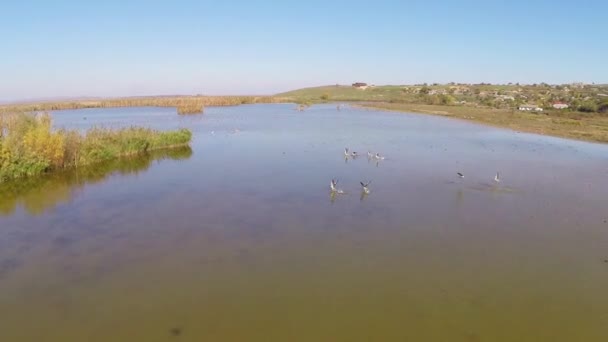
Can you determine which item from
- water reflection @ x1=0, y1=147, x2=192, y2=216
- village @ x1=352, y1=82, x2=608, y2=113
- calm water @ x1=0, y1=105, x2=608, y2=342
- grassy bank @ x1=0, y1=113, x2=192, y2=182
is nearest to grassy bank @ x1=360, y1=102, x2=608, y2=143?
village @ x1=352, y1=82, x2=608, y2=113

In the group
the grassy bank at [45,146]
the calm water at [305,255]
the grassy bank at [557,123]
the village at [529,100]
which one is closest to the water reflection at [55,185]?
the calm water at [305,255]

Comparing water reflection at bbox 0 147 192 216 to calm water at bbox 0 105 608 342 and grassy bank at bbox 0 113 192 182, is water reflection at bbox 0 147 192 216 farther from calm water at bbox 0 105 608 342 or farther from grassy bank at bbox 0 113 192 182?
grassy bank at bbox 0 113 192 182

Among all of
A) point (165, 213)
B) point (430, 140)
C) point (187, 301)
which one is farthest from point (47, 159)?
Result: point (430, 140)

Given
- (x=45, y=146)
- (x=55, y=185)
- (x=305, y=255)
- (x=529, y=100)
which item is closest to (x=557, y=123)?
(x=529, y=100)

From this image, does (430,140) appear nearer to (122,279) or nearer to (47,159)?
(47,159)

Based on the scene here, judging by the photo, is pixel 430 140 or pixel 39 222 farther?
pixel 430 140

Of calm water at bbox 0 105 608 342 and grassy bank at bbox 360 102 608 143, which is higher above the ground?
grassy bank at bbox 360 102 608 143

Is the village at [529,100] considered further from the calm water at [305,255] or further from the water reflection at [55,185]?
the water reflection at [55,185]

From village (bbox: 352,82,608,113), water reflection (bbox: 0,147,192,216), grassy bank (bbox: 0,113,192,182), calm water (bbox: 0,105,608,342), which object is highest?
village (bbox: 352,82,608,113)
